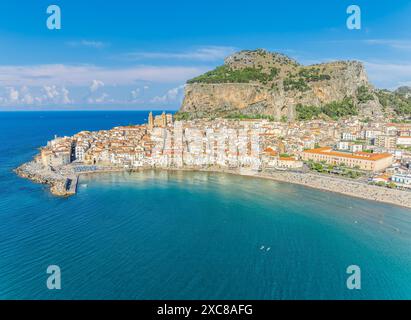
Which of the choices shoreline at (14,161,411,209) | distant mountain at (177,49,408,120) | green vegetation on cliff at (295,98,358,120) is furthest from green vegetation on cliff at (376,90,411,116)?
shoreline at (14,161,411,209)

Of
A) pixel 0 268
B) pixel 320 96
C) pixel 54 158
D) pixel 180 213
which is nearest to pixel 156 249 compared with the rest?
pixel 180 213

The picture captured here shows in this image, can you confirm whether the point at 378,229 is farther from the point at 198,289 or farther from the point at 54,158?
the point at 54,158

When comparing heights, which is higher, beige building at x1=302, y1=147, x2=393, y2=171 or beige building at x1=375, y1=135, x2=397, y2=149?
beige building at x1=375, y1=135, x2=397, y2=149

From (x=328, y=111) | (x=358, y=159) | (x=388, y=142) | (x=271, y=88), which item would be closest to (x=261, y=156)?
(x=358, y=159)

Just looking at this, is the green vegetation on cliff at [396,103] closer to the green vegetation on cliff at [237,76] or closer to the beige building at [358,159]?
the green vegetation on cliff at [237,76]

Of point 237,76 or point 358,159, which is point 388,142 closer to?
point 358,159

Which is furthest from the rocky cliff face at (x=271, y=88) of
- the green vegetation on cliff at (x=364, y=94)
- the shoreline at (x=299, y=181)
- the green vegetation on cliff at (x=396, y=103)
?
the shoreline at (x=299, y=181)

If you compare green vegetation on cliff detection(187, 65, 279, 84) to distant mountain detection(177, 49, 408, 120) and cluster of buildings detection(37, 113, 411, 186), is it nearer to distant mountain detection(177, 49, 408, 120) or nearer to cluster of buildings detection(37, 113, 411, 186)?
distant mountain detection(177, 49, 408, 120)

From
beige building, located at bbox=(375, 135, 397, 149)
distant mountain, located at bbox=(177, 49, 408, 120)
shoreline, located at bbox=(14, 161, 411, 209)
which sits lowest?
shoreline, located at bbox=(14, 161, 411, 209)
